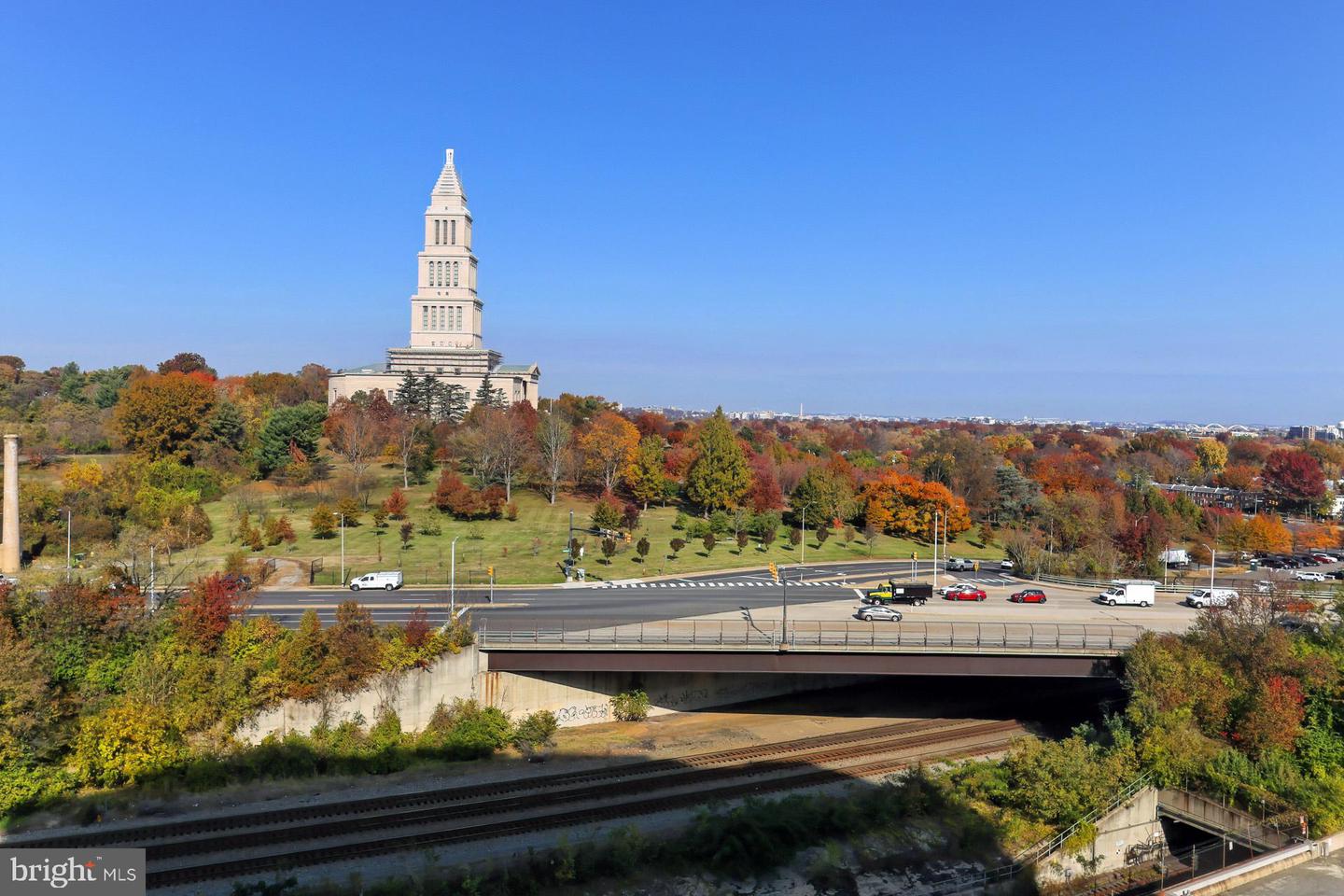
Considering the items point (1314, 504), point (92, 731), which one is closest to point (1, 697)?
point (92, 731)

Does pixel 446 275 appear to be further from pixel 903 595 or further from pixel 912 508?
pixel 903 595

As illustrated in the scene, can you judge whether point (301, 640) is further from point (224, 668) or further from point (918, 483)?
point (918, 483)

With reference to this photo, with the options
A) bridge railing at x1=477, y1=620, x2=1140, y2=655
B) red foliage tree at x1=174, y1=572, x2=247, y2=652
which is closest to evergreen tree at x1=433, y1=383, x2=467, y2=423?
bridge railing at x1=477, y1=620, x2=1140, y2=655

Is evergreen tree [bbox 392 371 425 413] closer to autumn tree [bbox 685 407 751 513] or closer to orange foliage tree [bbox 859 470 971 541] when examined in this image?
autumn tree [bbox 685 407 751 513]

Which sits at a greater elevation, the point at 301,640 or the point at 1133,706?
Answer: the point at 301,640

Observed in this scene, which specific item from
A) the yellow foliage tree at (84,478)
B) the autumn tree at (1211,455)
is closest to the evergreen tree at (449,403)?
the yellow foliage tree at (84,478)
